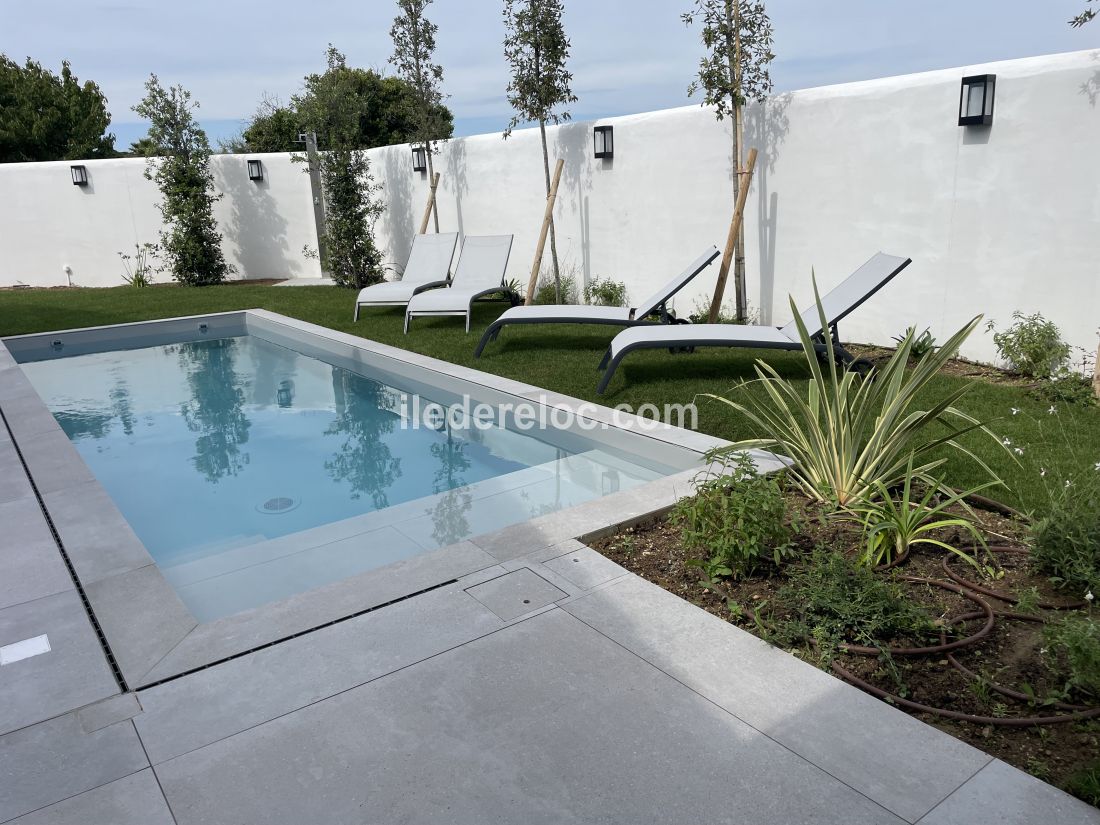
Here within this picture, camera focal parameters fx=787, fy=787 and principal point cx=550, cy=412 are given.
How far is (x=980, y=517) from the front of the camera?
350cm

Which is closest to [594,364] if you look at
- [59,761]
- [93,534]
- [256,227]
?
[93,534]

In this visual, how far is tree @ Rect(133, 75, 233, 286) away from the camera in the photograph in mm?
13633

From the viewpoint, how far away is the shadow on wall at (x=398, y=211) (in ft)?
43.6

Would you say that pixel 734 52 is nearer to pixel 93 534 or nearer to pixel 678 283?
pixel 678 283

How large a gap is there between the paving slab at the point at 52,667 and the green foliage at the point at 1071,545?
323 cm

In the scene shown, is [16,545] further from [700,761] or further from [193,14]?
[193,14]

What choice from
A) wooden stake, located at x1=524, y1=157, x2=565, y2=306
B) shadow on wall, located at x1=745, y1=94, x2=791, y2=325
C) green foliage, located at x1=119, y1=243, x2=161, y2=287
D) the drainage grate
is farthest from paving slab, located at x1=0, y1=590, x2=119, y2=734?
green foliage, located at x1=119, y1=243, x2=161, y2=287

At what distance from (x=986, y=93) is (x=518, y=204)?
20.6 feet

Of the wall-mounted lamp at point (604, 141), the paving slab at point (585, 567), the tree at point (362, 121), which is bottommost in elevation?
the paving slab at point (585, 567)

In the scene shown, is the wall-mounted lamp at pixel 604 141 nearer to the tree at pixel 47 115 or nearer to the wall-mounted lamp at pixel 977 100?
the wall-mounted lamp at pixel 977 100

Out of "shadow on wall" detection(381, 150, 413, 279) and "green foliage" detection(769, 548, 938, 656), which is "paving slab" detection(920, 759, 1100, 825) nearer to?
"green foliage" detection(769, 548, 938, 656)

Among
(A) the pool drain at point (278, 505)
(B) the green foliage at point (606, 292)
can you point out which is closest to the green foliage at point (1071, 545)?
(A) the pool drain at point (278, 505)

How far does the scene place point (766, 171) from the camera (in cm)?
768

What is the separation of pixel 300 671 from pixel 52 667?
32.3 inches
